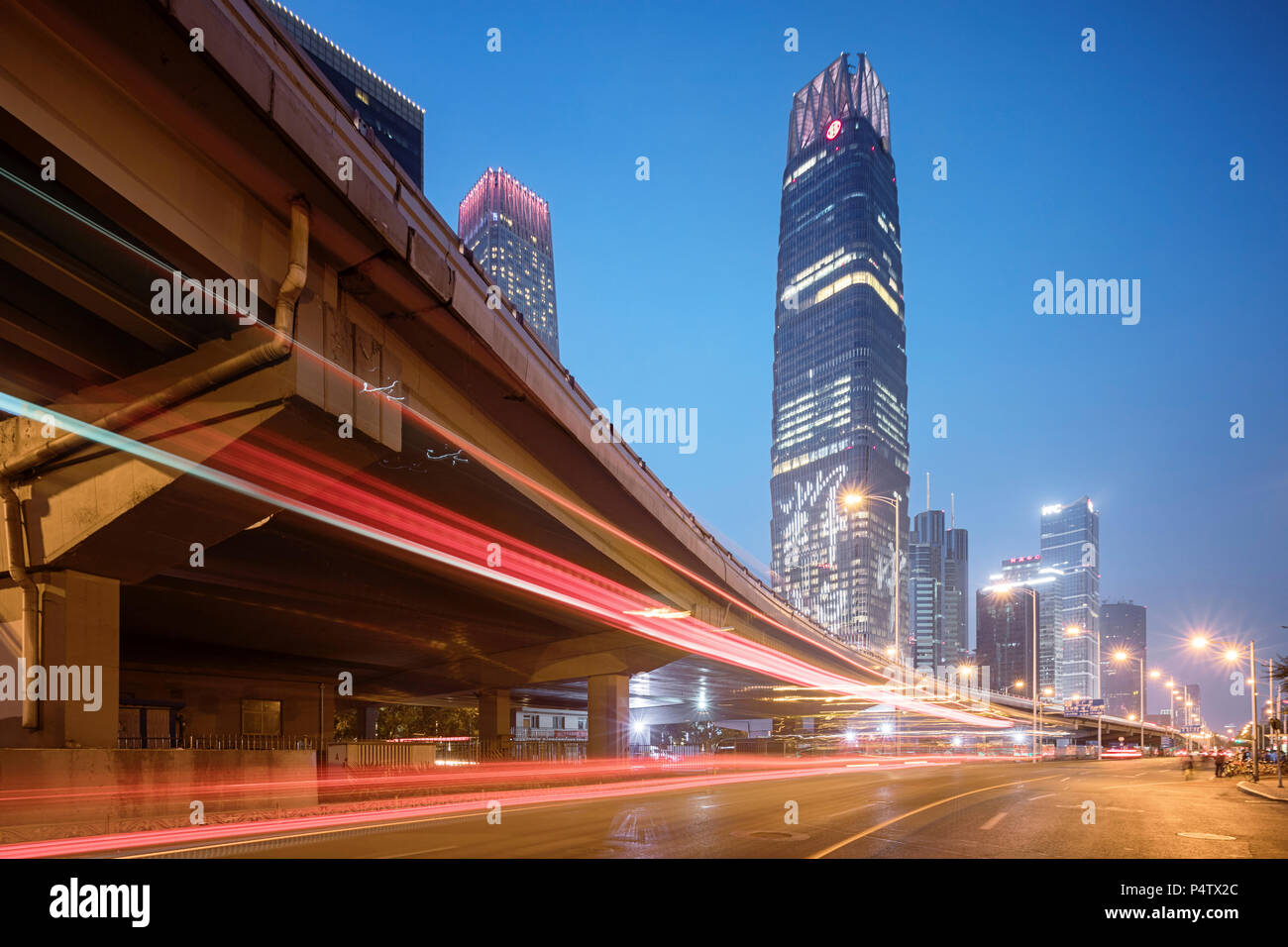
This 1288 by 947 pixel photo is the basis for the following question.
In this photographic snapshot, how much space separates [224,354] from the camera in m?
13.3

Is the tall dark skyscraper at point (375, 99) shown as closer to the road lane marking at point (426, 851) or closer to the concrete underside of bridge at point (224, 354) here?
the concrete underside of bridge at point (224, 354)

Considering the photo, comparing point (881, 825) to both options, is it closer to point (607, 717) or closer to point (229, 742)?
point (229, 742)

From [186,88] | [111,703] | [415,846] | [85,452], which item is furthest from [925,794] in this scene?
[186,88]

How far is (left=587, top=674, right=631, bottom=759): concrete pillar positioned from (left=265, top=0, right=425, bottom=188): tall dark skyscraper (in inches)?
4680

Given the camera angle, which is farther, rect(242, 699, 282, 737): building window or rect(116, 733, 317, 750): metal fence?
rect(242, 699, 282, 737): building window

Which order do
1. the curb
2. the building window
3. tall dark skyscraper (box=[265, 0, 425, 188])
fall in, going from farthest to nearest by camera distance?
1. tall dark skyscraper (box=[265, 0, 425, 188])
2. the building window
3. the curb

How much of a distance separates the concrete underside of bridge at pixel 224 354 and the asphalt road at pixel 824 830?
604cm

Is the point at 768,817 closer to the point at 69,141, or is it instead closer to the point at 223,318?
the point at 223,318

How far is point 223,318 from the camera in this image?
1261 cm

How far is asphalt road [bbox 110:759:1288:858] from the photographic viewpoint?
1233 cm

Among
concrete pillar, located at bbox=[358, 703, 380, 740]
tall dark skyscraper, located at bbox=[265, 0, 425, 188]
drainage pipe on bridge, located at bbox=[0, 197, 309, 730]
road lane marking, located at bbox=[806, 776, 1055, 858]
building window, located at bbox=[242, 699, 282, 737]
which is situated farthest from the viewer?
tall dark skyscraper, located at bbox=[265, 0, 425, 188]

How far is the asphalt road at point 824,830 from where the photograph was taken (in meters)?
12.3

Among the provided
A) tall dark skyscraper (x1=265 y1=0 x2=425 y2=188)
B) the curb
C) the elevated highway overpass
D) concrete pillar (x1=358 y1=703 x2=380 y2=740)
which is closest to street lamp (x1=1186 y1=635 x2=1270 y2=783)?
the curb

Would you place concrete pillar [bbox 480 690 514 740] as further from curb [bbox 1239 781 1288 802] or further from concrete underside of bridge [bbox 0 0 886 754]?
curb [bbox 1239 781 1288 802]
